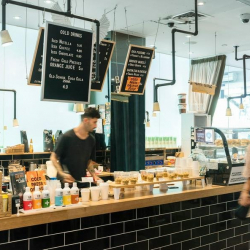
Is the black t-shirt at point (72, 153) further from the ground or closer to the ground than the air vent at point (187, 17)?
closer to the ground

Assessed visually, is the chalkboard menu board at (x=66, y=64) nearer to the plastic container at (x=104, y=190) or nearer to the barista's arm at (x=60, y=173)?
the barista's arm at (x=60, y=173)

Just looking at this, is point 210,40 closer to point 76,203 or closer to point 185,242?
point 185,242

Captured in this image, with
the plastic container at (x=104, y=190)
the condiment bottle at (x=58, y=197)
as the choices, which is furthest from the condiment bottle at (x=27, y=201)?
the plastic container at (x=104, y=190)

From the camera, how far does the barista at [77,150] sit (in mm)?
4434

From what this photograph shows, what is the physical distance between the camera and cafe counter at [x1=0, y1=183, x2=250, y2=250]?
115 inches

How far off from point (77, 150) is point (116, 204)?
1.27 meters

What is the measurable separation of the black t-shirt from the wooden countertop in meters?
0.91

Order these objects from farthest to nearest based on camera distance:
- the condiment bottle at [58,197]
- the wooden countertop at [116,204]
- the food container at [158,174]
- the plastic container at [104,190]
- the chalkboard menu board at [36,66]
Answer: the chalkboard menu board at [36,66] < the food container at [158,174] < the plastic container at [104,190] < the condiment bottle at [58,197] < the wooden countertop at [116,204]

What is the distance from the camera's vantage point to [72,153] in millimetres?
4457

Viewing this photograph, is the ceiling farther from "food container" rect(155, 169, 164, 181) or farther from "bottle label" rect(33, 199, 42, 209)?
"bottle label" rect(33, 199, 42, 209)

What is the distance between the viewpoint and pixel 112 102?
7254mm

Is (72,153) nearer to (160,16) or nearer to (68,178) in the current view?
(68,178)

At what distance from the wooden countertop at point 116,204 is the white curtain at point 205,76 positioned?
208 inches

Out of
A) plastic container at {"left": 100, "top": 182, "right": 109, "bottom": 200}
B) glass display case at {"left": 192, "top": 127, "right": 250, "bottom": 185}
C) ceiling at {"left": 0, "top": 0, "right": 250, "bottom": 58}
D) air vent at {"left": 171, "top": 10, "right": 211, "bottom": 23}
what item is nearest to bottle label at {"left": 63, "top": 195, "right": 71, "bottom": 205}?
plastic container at {"left": 100, "top": 182, "right": 109, "bottom": 200}
